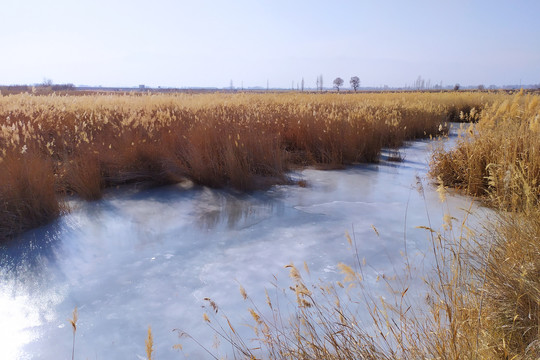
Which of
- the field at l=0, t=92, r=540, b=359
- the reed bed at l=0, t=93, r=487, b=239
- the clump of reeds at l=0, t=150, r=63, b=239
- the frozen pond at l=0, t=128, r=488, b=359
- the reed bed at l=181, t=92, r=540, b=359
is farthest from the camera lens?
the reed bed at l=0, t=93, r=487, b=239

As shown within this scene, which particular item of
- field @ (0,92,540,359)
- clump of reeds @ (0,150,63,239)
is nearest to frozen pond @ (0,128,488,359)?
clump of reeds @ (0,150,63,239)

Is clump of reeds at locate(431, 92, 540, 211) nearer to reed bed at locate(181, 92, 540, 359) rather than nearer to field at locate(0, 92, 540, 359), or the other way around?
field at locate(0, 92, 540, 359)

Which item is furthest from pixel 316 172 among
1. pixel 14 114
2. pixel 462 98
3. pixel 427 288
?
pixel 462 98

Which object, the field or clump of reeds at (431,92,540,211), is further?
clump of reeds at (431,92,540,211)

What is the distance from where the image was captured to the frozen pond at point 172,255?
93.9 inches

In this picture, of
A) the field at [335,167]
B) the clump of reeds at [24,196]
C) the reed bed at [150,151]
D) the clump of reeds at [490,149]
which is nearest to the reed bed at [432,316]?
the field at [335,167]

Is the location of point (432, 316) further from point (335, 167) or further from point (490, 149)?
point (335, 167)

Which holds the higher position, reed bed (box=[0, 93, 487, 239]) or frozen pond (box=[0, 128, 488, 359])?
reed bed (box=[0, 93, 487, 239])

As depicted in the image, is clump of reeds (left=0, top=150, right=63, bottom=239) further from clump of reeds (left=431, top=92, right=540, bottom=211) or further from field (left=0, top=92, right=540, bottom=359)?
clump of reeds (left=431, top=92, right=540, bottom=211)

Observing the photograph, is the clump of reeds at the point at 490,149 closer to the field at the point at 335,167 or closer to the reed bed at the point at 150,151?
the field at the point at 335,167

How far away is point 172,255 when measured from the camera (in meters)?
3.43

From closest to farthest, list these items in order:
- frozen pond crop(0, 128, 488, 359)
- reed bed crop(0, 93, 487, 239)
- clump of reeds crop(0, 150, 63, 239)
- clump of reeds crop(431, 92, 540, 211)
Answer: frozen pond crop(0, 128, 488, 359), clump of reeds crop(0, 150, 63, 239), reed bed crop(0, 93, 487, 239), clump of reeds crop(431, 92, 540, 211)

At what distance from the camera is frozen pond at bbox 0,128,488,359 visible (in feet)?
7.82

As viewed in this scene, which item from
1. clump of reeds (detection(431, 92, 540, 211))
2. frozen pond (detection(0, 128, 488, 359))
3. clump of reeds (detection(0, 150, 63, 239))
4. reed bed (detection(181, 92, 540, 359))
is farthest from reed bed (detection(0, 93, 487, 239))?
reed bed (detection(181, 92, 540, 359))
